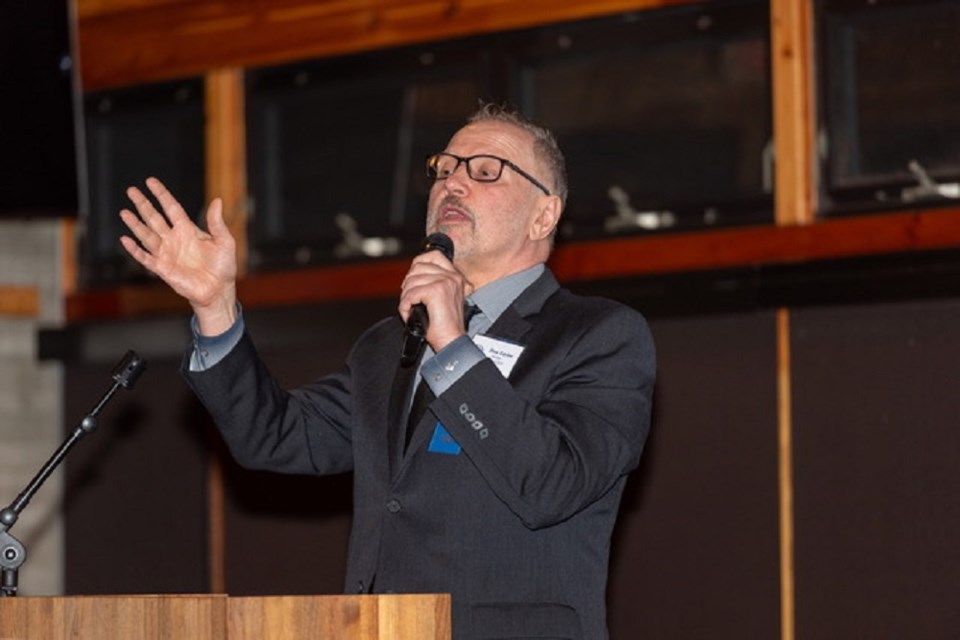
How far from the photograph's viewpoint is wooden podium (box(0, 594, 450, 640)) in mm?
2395

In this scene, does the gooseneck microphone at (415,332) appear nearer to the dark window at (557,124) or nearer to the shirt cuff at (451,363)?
the shirt cuff at (451,363)

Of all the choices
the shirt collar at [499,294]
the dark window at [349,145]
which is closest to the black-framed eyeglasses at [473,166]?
the shirt collar at [499,294]

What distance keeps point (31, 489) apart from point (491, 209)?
0.95 m

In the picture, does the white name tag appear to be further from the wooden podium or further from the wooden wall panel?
the wooden wall panel

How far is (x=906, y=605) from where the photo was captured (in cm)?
467

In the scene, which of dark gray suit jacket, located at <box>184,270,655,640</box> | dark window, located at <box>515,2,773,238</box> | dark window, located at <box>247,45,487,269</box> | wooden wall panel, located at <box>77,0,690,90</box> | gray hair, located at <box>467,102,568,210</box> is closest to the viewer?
dark gray suit jacket, located at <box>184,270,655,640</box>

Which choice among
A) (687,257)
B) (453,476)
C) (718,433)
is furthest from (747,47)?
(453,476)

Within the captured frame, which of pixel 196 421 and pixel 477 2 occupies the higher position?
pixel 477 2

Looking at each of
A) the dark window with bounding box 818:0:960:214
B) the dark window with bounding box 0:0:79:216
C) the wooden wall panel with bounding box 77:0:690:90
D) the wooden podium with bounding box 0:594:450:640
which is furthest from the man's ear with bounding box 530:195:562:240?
the dark window with bounding box 0:0:79:216

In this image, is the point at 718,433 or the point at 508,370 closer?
the point at 508,370

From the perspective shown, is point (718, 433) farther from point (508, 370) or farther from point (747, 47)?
point (508, 370)

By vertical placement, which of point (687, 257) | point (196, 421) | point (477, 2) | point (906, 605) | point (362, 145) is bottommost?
point (906, 605)

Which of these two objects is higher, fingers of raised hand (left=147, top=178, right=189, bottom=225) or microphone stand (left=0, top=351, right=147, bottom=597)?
fingers of raised hand (left=147, top=178, right=189, bottom=225)

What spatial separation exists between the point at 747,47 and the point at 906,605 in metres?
1.63
